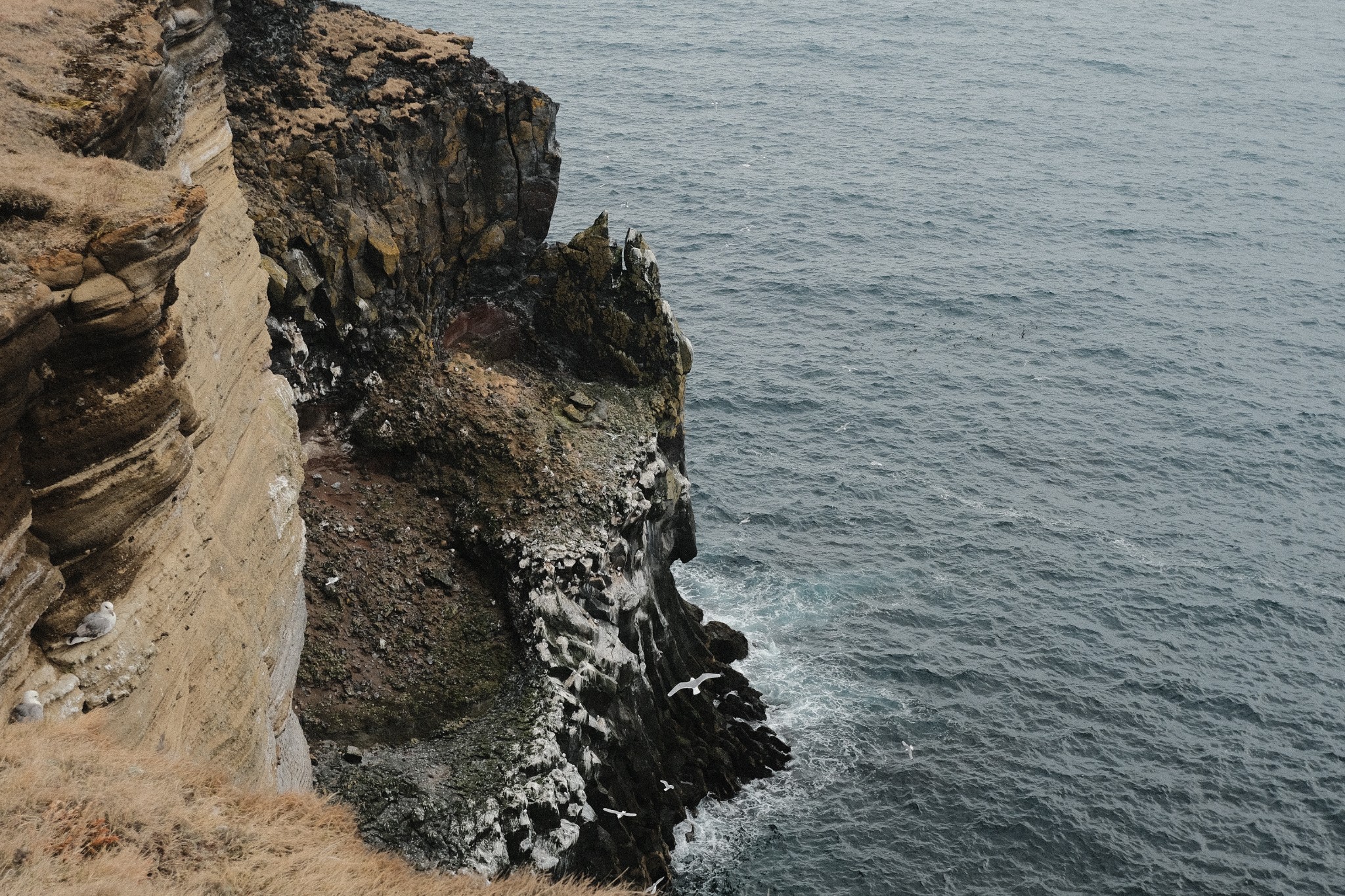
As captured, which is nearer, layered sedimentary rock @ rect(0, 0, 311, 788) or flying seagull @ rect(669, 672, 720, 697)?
layered sedimentary rock @ rect(0, 0, 311, 788)

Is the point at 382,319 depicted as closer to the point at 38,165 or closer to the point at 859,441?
the point at 38,165

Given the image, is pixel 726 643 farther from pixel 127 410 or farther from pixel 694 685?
pixel 127 410

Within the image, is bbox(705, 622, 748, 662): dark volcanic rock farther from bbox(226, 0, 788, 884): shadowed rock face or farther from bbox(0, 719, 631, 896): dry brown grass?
bbox(0, 719, 631, 896): dry brown grass

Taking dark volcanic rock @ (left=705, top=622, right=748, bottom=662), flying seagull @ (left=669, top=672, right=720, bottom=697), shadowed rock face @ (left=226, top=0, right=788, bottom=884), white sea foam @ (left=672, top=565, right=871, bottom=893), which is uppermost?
shadowed rock face @ (left=226, top=0, right=788, bottom=884)

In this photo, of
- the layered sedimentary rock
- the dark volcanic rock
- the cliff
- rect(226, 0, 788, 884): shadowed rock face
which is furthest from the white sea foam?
the layered sedimentary rock

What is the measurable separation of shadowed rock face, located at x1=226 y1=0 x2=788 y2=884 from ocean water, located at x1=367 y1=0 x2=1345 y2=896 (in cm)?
826

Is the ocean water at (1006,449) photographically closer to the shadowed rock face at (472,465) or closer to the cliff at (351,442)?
the cliff at (351,442)

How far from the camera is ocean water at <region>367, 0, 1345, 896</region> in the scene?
167ft

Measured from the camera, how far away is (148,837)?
19.3 m

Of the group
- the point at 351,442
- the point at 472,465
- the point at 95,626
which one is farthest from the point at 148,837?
the point at 351,442

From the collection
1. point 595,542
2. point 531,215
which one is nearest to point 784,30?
point 531,215

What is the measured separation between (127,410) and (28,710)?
5300 mm

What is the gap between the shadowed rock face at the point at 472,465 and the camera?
133 ft

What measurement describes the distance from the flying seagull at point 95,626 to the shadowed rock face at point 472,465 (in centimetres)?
1686
